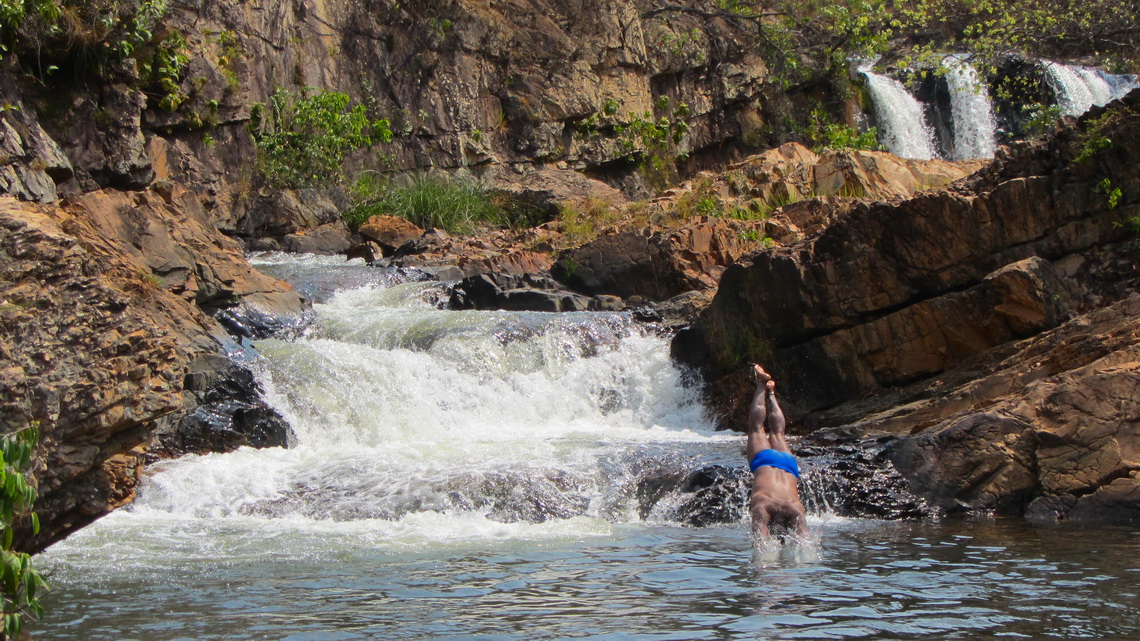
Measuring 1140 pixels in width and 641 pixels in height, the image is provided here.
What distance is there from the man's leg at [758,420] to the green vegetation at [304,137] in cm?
1595

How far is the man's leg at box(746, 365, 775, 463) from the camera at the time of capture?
24.3 feet

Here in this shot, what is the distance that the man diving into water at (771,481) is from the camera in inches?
269

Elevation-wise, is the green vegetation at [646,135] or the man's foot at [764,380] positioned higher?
the green vegetation at [646,135]

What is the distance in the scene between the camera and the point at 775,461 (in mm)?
7137

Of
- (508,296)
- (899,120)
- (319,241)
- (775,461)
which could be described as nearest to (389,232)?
(319,241)

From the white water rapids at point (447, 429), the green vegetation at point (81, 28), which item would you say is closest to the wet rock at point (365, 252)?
the white water rapids at point (447, 429)

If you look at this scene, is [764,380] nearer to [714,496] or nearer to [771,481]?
[771,481]

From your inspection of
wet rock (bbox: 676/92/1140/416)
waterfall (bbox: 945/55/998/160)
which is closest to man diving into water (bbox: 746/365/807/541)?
wet rock (bbox: 676/92/1140/416)

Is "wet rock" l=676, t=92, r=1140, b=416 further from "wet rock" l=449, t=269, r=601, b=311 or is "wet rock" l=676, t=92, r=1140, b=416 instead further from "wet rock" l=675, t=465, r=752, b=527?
"wet rock" l=449, t=269, r=601, b=311

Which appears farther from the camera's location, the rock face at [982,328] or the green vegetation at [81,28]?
the green vegetation at [81,28]

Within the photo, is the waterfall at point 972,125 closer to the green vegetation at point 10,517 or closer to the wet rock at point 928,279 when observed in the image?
the wet rock at point 928,279

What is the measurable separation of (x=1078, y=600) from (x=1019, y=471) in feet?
12.0

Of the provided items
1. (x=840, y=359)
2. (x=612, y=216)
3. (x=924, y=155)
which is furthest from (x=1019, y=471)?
(x=924, y=155)

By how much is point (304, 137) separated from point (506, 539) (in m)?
16.2
